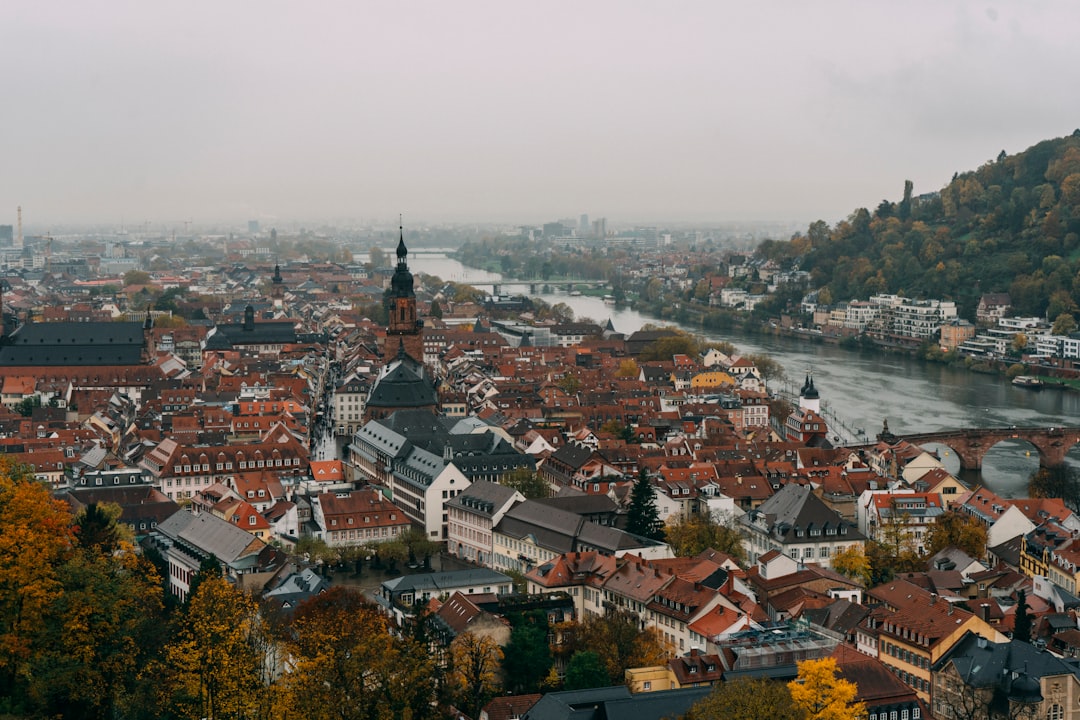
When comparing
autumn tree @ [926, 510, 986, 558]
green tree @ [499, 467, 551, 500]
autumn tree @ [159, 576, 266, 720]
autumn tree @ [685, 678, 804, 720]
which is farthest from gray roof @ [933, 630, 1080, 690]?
green tree @ [499, 467, 551, 500]

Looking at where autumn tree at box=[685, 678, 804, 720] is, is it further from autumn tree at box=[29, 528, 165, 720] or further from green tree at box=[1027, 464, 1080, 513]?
green tree at box=[1027, 464, 1080, 513]

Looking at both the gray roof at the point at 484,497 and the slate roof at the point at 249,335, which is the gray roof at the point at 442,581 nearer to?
the gray roof at the point at 484,497

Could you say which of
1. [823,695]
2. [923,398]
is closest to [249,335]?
[923,398]

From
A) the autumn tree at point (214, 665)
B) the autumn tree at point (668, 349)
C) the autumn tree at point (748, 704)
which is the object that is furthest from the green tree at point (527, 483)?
the autumn tree at point (668, 349)

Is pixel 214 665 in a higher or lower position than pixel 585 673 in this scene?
higher

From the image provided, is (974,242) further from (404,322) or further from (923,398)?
(404,322)

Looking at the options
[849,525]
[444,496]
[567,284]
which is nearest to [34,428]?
[444,496]

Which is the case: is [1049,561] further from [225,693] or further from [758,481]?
[225,693]
